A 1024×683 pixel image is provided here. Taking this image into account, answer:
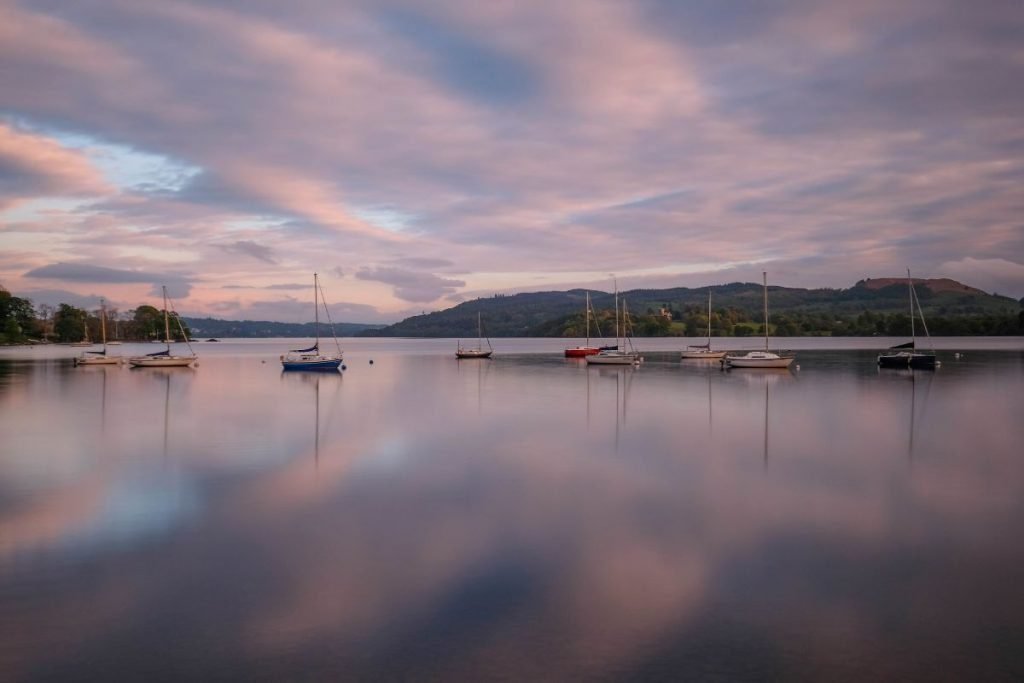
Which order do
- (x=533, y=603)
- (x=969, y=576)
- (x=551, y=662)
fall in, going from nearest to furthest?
(x=551, y=662) → (x=533, y=603) → (x=969, y=576)

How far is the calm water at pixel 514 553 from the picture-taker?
753 cm

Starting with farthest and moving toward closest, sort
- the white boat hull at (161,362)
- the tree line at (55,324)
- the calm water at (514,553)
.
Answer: the tree line at (55,324), the white boat hull at (161,362), the calm water at (514,553)

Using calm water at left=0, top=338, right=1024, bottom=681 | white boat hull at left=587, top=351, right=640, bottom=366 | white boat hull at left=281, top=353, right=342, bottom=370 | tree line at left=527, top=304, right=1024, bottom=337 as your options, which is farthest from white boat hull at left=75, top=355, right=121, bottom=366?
tree line at left=527, top=304, right=1024, bottom=337

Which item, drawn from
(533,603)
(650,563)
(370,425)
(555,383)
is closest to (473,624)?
(533,603)

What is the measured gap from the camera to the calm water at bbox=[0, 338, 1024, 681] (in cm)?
753

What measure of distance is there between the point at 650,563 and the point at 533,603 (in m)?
2.39

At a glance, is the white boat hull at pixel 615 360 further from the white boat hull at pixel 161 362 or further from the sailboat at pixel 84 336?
the sailboat at pixel 84 336

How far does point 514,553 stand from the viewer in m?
11.0

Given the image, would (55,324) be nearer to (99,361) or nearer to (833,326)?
(99,361)

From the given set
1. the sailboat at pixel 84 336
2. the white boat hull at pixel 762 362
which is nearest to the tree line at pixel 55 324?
the sailboat at pixel 84 336

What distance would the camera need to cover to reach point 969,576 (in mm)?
10070

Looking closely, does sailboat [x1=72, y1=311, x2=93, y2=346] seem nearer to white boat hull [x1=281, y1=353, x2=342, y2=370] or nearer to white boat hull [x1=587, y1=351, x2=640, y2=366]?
white boat hull [x1=281, y1=353, x2=342, y2=370]

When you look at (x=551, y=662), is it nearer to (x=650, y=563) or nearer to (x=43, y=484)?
(x=650, y=563)

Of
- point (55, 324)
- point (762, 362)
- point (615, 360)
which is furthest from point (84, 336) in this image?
point (762, 362)
